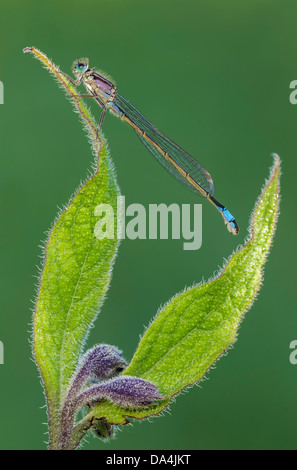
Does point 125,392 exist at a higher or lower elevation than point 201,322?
lower

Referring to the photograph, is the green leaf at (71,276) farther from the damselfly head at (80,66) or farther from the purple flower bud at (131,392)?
the damselfly head at (80,66)

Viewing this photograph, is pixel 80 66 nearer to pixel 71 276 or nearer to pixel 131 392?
pixel 71 276

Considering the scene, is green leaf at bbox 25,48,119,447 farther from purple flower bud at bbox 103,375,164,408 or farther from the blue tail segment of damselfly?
the blue tail segment of damselfly

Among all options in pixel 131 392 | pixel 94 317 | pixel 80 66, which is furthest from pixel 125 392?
pixel 80 66

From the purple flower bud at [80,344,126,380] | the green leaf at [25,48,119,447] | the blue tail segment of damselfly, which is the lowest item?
the purple flower bud at [80,344,126,380]

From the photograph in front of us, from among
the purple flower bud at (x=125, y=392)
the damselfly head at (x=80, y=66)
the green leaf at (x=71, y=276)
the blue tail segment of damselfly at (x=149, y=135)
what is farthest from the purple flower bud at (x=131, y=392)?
the damselfly head at (x=80, y=66)

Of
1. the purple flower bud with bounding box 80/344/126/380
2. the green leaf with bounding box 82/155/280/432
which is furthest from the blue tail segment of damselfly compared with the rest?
the purple flower bud with bounding box 80/344/126/380
